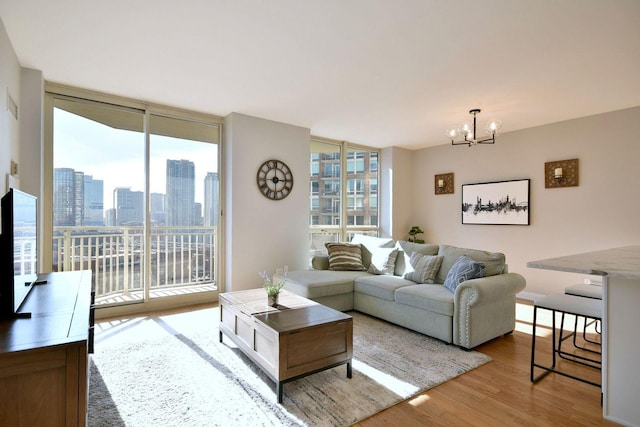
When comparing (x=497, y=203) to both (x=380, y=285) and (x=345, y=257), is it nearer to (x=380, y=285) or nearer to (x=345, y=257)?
(x=345, y=257)

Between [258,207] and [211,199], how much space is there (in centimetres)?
67

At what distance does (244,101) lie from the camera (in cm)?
398

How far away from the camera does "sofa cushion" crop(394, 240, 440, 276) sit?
3.94m

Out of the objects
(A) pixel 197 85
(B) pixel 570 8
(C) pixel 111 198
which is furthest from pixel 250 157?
(B) pixel 570 8

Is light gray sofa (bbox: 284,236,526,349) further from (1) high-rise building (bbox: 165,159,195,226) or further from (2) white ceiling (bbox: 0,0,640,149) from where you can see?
(2) white ceiling (bbox: 0,0,640,149)

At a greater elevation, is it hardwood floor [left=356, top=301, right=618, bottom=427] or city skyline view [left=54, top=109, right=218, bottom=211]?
city skyline view [left=54, top=109, right=218, bottom=211]

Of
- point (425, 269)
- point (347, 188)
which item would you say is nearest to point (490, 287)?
point (425, 269)

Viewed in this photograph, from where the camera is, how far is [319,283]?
3.71m

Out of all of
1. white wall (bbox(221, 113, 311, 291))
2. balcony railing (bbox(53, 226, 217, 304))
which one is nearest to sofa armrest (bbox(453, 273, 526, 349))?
white wall (bbox(221, 113, 311, 291))

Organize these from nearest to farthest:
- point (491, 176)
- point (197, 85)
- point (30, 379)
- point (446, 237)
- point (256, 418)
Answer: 1. point (30, 379)
2. point (256, 418)
3. point (197, 85)
4. point (491, 176)
5. point (446, 237)

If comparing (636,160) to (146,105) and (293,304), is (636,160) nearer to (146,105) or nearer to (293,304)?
(293,304)

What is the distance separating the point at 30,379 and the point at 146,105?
3647 millimetres

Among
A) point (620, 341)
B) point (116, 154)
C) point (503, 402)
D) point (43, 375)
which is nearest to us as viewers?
point (43, 375)

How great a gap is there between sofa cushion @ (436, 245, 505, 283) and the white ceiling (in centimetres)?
175
